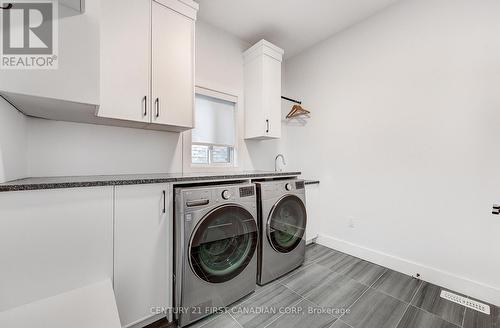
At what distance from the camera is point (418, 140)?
1972mm

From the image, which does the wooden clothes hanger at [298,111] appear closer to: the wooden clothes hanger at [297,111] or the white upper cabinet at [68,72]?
the wooden clothes hanger at [297,111]

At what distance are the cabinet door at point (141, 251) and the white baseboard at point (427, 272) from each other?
→ 2.10 metres

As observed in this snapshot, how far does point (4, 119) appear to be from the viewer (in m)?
1.10

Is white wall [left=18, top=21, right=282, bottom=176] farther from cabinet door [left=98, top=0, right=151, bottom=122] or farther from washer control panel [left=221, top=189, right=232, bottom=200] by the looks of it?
washer control panel [left=221, top=189, right=232, bottom=200]

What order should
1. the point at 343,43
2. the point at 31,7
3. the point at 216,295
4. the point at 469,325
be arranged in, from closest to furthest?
the point at 31,7
the point at 469,325
the point at 216,295
the point at 343,43

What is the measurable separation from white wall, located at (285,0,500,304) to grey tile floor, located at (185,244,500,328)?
0.27m

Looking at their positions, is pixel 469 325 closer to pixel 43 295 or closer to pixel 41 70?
pixel 43 295

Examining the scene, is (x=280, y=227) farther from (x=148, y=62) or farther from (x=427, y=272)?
(x=148, y=62)

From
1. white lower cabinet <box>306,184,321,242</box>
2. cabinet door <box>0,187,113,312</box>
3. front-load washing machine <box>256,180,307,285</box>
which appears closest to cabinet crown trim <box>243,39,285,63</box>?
front-load washing machine <box>256,180,307,285</box>

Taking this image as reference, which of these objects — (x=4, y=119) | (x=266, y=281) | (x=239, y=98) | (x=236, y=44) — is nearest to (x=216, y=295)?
(x=266, y=281)

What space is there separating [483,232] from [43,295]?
10.1ft

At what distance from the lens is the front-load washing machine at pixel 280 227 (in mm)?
1860

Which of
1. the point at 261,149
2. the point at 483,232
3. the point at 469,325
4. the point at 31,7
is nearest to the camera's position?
the point at 31,7

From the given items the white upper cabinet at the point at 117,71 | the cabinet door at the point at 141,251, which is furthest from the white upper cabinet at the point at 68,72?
the cabinet door at the point at 141,251
